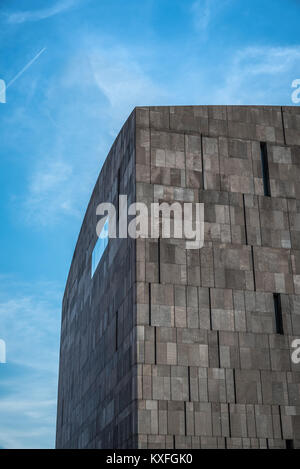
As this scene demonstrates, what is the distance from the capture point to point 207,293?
2677 cm

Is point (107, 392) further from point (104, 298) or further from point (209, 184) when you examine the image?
point (209, 184)

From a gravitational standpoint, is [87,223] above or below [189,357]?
above

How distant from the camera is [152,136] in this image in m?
29.3

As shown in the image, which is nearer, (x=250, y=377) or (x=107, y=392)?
(x=250, y=377)

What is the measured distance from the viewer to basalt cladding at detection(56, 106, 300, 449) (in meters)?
24.9

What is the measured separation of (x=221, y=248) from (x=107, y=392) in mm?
9698

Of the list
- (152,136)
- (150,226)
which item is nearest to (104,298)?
(150,226)

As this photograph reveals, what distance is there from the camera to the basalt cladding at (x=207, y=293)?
81.7 feet
